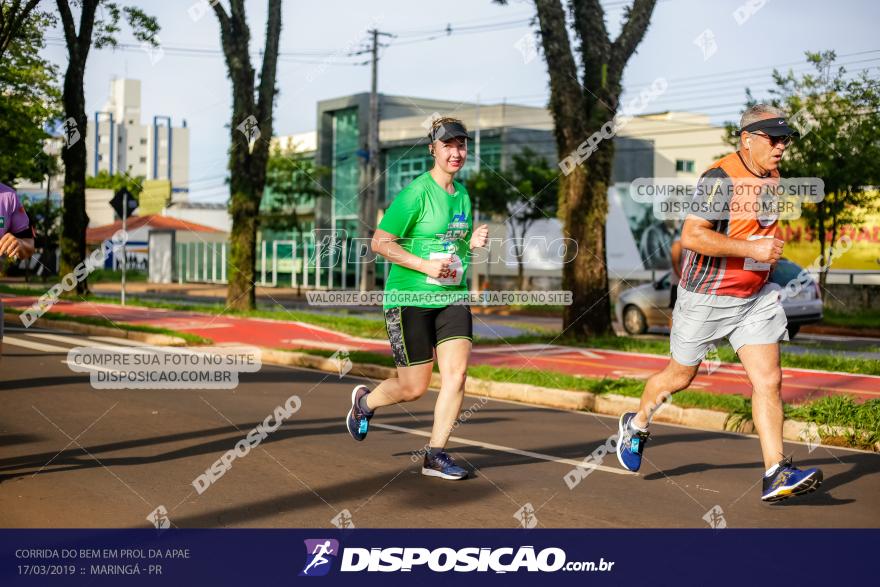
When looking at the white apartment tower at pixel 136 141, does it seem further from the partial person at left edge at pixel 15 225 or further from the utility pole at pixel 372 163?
the partial person at left edge at pixel 15 225

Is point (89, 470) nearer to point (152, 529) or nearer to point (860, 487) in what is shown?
point (152, 529)

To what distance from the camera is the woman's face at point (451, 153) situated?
6.00 m

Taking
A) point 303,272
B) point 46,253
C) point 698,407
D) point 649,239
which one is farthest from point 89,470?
point 46,253

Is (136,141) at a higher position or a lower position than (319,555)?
higher

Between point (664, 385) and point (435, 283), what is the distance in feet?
4.74

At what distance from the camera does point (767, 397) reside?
17.9 ft

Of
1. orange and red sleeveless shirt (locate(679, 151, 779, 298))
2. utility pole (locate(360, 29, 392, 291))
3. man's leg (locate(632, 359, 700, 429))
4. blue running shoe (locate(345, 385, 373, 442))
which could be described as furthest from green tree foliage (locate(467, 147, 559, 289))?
orange and red sleeveless shirt (locate(679, 151, 779, 298))

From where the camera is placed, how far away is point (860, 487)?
6176 mm

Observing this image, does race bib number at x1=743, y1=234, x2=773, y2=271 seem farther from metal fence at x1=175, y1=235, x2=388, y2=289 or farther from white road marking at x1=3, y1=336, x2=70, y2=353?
metal fence at x1=175, y1=235, x2=388, y2=289

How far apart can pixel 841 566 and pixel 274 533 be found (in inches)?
99.3

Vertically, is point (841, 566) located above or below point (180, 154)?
below

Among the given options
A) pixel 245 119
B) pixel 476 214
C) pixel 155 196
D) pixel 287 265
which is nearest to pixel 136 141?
pixel 155 196

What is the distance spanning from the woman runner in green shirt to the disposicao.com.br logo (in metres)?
1.60

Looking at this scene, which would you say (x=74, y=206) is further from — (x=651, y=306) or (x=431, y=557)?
(x=431, y=557)
